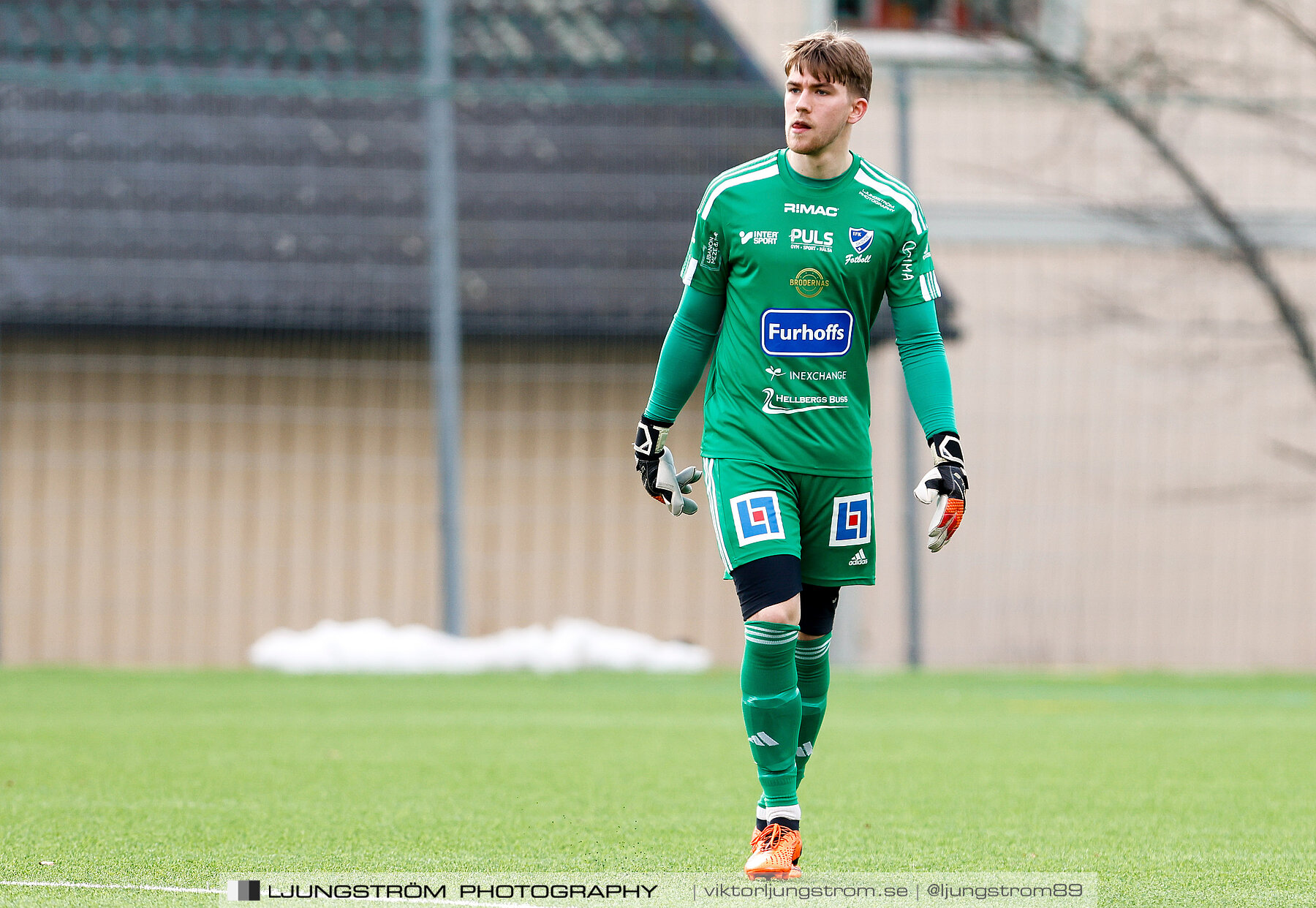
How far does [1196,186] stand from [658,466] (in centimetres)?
949

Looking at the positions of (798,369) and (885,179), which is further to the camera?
(885,179)

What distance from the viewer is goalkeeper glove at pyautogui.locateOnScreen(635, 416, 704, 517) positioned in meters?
5.11

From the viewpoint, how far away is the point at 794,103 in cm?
485

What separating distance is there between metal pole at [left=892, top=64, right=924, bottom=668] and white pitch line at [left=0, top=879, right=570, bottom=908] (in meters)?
8.88

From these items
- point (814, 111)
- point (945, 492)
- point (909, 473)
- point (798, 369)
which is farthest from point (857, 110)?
point (909, 473)

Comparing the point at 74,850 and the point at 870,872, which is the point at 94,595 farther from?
the point at 870,872

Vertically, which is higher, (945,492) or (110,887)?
(945,492)

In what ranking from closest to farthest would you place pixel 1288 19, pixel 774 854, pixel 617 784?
pixel 774 854, pixel 617 784, pixel 1288 19

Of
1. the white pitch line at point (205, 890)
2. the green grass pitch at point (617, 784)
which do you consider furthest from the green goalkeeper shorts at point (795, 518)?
the white pitch line at point (205, 890)

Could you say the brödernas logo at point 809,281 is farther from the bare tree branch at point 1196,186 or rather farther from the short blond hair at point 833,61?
the bare tree branch at point 1196,186

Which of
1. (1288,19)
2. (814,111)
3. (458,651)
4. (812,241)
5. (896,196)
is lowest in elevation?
(458,651)

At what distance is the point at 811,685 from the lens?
17.6 ft

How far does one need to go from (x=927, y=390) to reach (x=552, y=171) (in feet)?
29.1

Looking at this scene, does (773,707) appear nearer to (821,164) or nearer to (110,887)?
(821,164)
